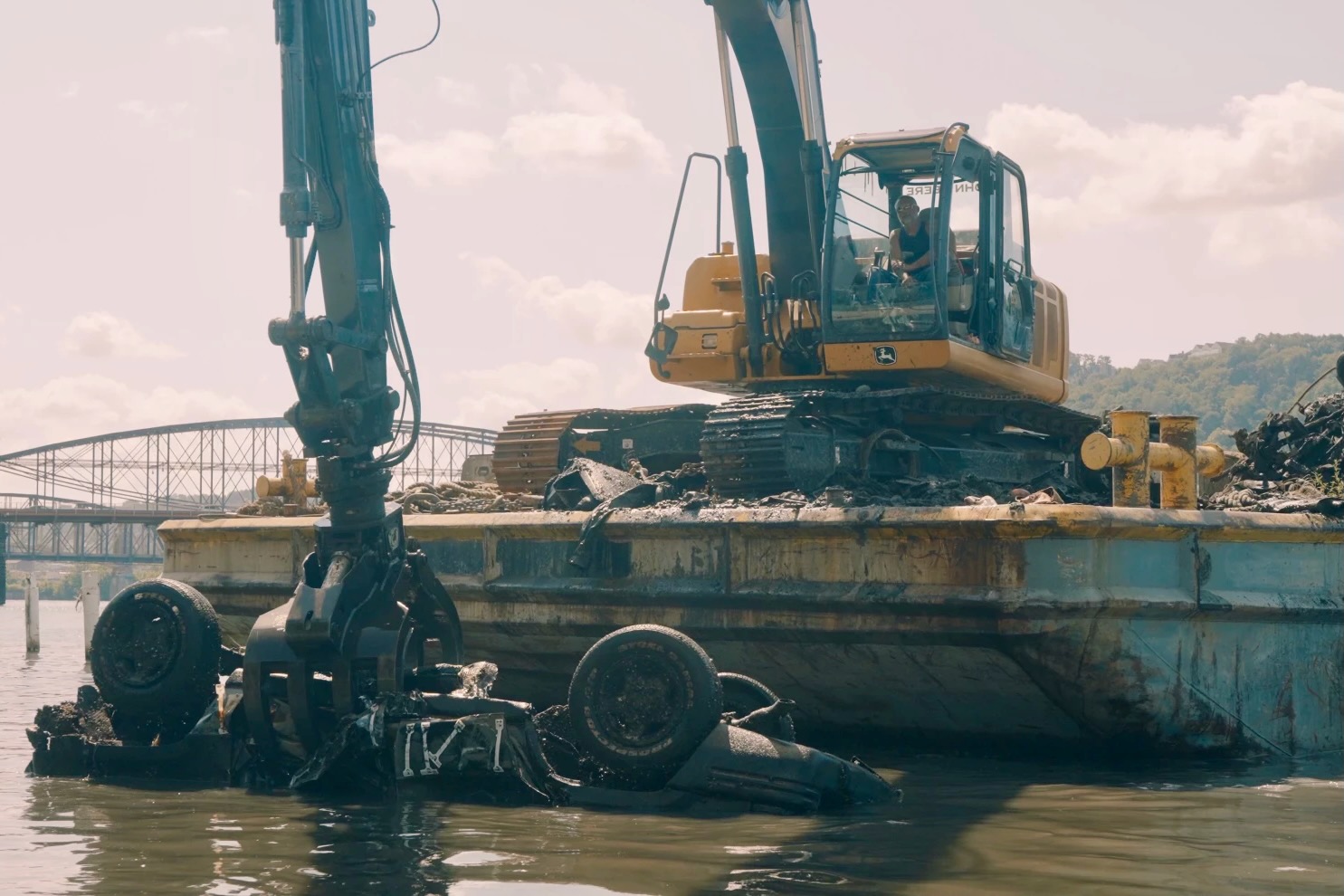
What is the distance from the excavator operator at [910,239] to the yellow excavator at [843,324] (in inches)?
0.5

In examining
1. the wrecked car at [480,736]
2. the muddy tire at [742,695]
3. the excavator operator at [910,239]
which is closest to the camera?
the wrecked car at [480,736]

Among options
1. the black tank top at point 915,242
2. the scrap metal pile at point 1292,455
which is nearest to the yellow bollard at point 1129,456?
the scrap metal pile at point 1292,455

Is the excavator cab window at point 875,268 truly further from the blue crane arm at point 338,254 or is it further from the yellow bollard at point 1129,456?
the blue crane arm at point 338,254

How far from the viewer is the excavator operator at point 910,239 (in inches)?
450

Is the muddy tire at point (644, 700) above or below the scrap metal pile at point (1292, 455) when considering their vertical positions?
below

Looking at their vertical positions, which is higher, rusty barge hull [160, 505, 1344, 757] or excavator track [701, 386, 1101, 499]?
excavator track [701, 386, 1101, 499]

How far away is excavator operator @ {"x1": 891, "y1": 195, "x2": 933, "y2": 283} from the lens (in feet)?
37.5

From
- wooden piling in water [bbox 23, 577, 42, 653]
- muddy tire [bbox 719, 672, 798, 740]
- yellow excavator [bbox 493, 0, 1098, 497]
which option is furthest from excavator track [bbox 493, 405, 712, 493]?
wooden piling in water [bbox 23, 577, 42, 653]

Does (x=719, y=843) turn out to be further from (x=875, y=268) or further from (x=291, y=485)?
(x=291, y=485)

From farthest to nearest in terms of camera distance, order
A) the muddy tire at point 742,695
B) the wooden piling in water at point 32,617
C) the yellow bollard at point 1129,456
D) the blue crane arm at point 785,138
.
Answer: the wooden piling in water at point 32,617
the blue crane arm at point 785,138
the yellow bollard at point 1129,456
the muddy tire at point 742,695

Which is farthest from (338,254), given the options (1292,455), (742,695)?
(1292,455)

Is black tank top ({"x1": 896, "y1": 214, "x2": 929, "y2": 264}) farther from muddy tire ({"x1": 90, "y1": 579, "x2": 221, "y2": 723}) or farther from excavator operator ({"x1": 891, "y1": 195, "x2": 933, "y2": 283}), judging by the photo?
muddy tire ({"x1": 90, "y1": 579, "x2": 221, "y2": 723})

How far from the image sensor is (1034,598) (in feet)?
28.0

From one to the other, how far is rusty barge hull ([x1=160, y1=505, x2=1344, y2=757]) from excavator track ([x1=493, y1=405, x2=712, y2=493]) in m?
1.81
